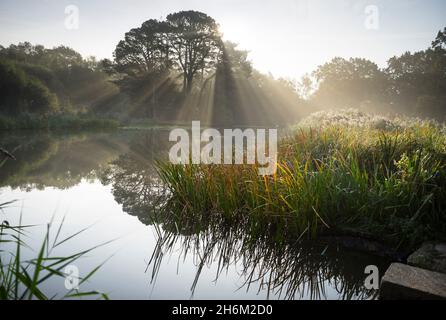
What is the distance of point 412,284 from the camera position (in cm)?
196

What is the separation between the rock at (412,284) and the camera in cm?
189

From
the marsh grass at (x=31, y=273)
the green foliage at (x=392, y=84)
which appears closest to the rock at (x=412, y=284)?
the marsh grass at (x=31, y=273)

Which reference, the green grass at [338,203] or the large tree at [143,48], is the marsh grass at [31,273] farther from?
the large tree at [143,48]

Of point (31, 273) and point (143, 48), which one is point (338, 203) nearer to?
point (31, 273)

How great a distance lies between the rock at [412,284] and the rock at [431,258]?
213 mm

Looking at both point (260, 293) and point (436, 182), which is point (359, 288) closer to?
point (260, 293)

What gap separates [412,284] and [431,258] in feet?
1.88

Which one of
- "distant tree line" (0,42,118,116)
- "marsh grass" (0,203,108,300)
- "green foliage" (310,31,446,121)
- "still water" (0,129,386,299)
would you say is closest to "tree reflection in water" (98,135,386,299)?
"still water" (0,129,386,299)

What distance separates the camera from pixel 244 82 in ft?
120

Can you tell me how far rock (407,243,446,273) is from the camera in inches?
89.8

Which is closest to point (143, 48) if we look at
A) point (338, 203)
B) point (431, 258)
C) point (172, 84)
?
point (172, 84)

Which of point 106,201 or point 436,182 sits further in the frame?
point 106,201

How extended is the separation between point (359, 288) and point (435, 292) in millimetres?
552

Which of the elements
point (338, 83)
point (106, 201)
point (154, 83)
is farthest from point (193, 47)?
point (338, 83)
